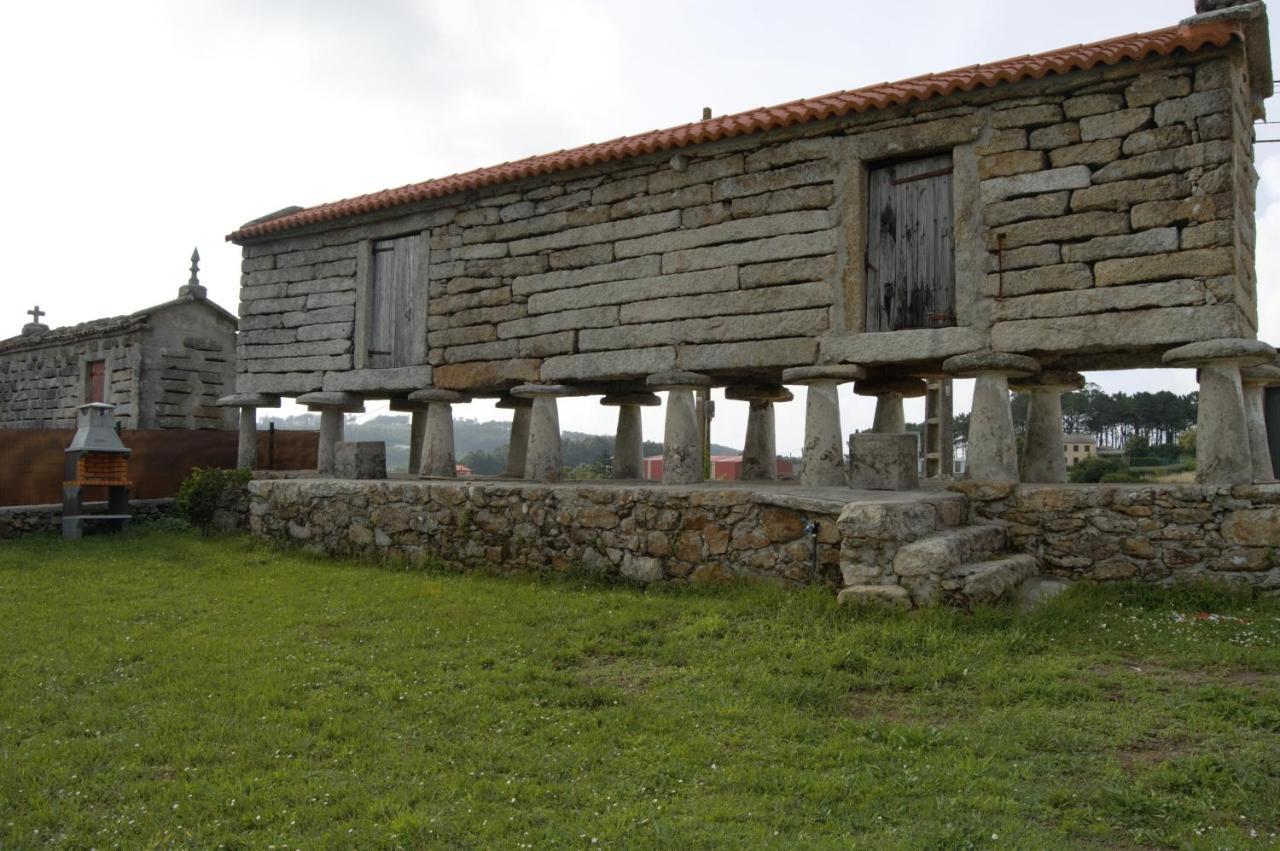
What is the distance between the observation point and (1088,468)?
2002 cm

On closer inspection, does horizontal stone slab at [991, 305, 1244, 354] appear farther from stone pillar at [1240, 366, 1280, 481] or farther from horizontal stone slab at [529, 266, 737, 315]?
horizontal stone slab at [529, 266, 737, 315]

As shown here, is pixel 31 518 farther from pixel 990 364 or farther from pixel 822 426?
pixel 990 364

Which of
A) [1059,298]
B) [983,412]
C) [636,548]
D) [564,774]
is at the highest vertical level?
[1059,298]

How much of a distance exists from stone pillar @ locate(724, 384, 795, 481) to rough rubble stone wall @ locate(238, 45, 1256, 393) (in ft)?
4.60

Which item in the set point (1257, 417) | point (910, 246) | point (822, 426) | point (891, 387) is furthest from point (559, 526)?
point (1257, 417)

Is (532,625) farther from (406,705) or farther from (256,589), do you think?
(256,589)

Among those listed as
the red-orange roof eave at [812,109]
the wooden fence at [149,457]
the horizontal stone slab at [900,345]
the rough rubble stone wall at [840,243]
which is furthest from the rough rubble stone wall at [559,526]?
the red-orange roof eave at [812,109]

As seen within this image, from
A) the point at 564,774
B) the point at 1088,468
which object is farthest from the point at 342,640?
the point at 1088,468

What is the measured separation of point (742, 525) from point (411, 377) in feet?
18.3

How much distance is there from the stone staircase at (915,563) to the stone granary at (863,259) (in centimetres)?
131

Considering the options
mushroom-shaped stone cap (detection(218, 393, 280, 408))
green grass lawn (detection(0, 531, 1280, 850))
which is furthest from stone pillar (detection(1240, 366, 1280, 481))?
mushroom-shaped stone cap (detection(218, 393, 280, 408))

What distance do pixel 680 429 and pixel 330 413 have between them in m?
5.62

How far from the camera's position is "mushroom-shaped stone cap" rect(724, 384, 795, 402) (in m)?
10.3

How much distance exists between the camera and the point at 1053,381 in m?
8.47
